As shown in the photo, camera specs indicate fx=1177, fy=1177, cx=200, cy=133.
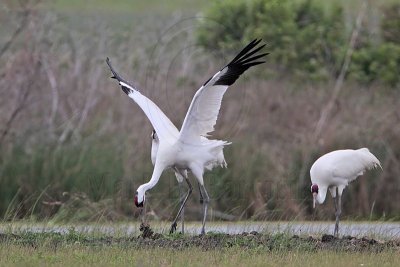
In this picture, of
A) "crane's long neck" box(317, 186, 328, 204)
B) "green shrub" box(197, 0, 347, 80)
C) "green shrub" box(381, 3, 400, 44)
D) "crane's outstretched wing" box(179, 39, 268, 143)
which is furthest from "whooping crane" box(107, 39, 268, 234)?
"green shrub" box(381, 3, 400, 44)

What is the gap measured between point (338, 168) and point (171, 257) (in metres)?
4.12

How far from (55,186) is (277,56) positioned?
8.43 metres

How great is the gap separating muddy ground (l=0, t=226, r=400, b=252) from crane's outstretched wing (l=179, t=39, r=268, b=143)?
1548 mm

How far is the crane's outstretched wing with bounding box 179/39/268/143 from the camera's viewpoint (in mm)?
12625

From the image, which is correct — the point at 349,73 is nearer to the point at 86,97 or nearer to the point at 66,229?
the point at 86,97

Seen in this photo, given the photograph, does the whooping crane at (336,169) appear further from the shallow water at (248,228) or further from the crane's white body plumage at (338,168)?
the shallow water at (248,228)

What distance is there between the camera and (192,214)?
1694 centimetres

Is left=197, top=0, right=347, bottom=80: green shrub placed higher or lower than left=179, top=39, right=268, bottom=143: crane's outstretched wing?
higher

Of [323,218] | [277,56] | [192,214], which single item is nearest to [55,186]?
[192,214]

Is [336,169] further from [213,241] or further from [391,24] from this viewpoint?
[391,24]

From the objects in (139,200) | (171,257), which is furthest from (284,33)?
(171,257)

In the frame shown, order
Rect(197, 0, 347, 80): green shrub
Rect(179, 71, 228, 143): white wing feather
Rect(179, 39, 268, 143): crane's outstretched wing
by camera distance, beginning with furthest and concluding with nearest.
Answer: Rect(197, 0, 347, 80): green shrub < Rect(179, 71, 228, 143): white wing feather < Rect(179, 39, 268, 143): crane's outstretched wing

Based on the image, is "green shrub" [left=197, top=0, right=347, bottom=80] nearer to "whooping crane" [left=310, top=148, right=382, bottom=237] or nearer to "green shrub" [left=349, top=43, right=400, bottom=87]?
"green shrub" [left=349, top=43, right=400, bottom=87]

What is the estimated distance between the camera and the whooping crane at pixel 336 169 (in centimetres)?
1438
